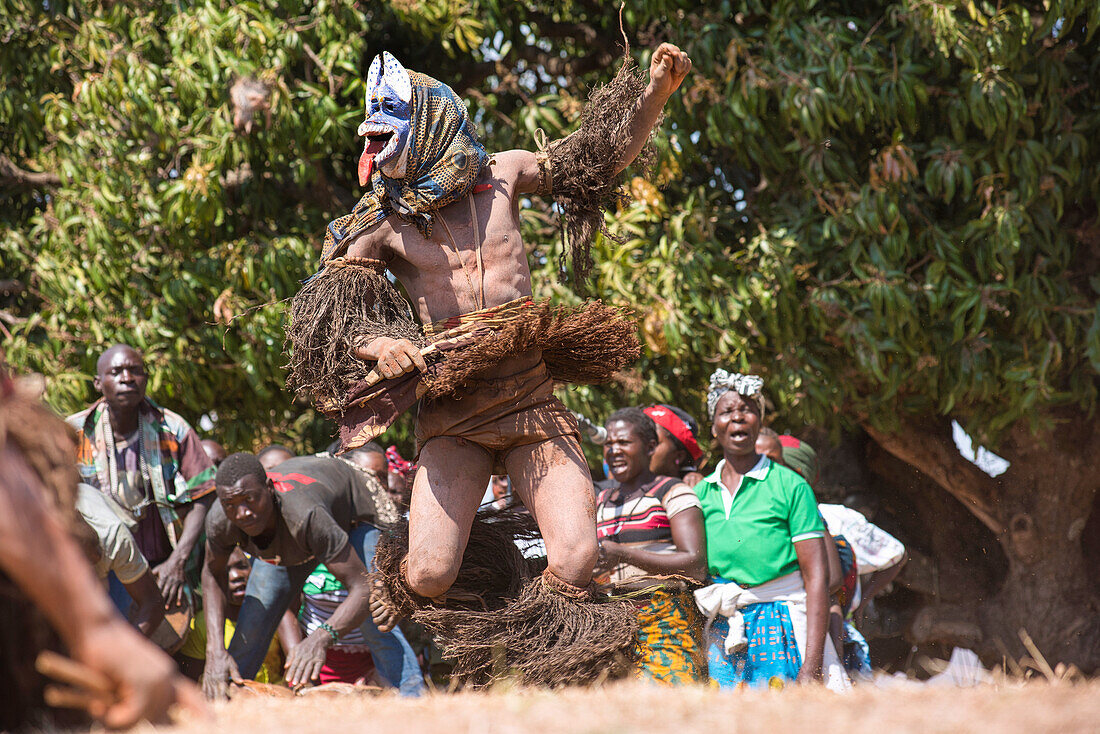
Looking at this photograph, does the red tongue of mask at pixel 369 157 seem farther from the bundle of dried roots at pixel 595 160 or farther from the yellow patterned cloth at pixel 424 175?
the bundle of dried roots at pixel 595 160

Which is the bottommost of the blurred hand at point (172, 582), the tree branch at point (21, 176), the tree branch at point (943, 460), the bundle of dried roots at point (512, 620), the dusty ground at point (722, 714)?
the dusty ground at point (722, 714)

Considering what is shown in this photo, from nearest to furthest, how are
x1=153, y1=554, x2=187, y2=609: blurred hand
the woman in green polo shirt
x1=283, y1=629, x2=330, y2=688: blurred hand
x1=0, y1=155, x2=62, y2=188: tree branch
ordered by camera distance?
the woman in green polo shirt < x1=283, y1=629, x2=330, y2=688: blurred hand < x1=153, y1=554, x2=187, y2=609: blurred hand < x1=0, y1=155, x2=62, y2=188: tree branch

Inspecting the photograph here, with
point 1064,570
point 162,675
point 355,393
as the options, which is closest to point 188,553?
point 355,393

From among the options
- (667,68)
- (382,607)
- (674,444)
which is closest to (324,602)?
(382,607)

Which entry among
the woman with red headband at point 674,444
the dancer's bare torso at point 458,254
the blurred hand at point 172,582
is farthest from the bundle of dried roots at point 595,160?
the blurred hand at point 172,582

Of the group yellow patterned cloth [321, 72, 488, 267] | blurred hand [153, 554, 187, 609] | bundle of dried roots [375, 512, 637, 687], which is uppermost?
yellow patterned cloth [321, 72, 488, 267]

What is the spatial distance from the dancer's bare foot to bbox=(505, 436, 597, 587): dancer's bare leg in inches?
24.6

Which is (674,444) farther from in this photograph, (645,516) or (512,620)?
(512,620)

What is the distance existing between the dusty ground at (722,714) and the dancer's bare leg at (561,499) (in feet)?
3.74

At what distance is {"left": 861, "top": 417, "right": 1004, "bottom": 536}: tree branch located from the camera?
806 cm

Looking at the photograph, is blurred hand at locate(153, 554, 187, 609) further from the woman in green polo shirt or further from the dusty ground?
the dusty ground

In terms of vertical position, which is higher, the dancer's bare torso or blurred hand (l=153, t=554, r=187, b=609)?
the dancer's bare torso

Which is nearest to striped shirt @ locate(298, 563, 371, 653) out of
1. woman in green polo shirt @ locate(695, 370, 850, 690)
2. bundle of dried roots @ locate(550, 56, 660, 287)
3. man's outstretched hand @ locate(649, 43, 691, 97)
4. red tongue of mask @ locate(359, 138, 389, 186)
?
woman in green polo shirt @ locate(695, 370, 850, 690)

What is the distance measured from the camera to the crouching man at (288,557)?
4.98 m
